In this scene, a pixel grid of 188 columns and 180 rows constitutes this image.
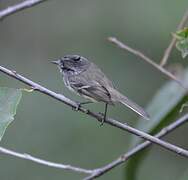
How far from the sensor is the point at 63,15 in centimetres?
1041

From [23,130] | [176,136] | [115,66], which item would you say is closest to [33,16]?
[115,66]

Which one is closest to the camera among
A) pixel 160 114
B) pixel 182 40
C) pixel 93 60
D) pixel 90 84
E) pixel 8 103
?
pixel 8 103

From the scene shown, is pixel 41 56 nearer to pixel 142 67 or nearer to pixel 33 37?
pixel 33 37

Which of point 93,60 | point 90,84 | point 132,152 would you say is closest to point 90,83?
point 90,84

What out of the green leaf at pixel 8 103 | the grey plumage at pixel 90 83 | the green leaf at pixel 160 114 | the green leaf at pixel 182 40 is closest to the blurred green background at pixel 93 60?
the green leaf at pixel 160 114

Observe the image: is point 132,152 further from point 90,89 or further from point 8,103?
point 8,103

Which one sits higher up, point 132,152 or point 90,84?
point 90,84

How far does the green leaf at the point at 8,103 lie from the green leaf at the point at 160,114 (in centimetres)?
106

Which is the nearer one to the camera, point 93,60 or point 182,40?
point 182,40

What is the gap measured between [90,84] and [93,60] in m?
5.11

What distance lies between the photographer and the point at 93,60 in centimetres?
947

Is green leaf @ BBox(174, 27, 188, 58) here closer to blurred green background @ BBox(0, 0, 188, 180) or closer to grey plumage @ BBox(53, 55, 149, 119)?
grey plumage @ BBox(53, 55, 149, 119)

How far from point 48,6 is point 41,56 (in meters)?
1.02

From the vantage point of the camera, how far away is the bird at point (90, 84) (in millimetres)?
4168
